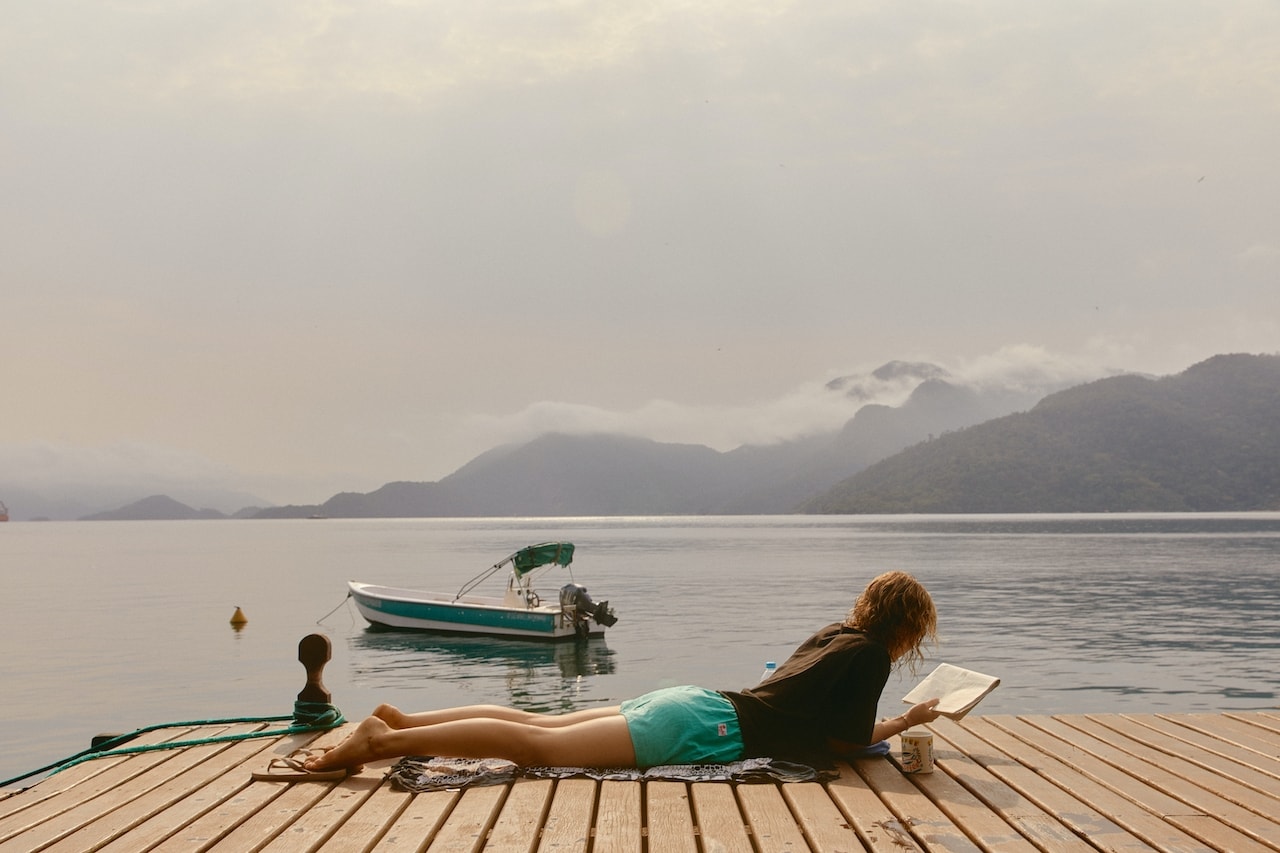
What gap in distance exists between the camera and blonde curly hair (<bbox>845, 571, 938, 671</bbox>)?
6.98 m

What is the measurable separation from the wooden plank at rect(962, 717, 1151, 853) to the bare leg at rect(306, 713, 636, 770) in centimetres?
262

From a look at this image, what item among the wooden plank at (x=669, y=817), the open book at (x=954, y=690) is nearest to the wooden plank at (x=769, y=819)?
the wooden plank at (x=669, y=817)

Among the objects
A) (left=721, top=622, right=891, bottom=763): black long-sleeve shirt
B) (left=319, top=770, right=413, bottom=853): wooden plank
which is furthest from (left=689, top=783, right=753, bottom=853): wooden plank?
(left=319, top=770, right=413, bottom=853): wooden plank

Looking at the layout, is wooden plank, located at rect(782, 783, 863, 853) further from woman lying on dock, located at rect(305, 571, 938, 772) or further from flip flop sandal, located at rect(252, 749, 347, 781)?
flip flop sandal, located at rect(252, 749, 347, 781)

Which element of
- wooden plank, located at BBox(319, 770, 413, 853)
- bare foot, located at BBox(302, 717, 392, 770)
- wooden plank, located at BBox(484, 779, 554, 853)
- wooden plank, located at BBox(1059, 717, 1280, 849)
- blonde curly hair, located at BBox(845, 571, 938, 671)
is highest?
blonde curly hair, located at BBox(845, 571, 938, 671)

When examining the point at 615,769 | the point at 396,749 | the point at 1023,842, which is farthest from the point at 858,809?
the point at 396,749

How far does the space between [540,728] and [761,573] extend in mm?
64114

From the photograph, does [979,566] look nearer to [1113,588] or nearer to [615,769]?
[1113,588]

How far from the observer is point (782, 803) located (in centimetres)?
630

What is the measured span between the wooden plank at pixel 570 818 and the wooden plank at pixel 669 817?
0.35m

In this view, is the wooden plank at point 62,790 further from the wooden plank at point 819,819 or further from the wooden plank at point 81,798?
the wooden plank at point 819,819

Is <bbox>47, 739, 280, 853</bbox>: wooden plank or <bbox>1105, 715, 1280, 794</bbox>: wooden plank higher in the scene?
<bbox>47, 739, 280, 853</bbox>: wooden plank

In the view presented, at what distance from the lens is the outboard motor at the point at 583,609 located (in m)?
32.9

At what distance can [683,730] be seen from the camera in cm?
705
